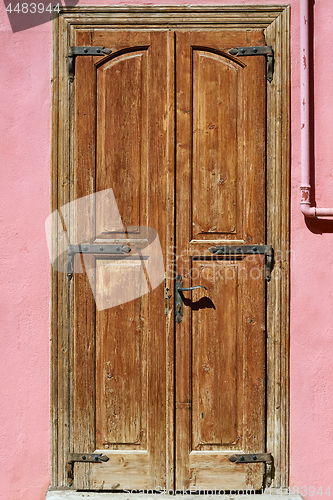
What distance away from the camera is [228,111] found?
2.55m

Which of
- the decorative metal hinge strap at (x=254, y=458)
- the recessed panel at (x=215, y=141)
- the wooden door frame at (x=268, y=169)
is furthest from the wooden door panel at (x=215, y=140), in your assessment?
the decorative metal hinge strap at (x=254, y=458)

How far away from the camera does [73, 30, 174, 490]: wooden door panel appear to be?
255 cm

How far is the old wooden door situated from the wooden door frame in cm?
6

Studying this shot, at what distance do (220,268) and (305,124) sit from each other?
3.33 feet

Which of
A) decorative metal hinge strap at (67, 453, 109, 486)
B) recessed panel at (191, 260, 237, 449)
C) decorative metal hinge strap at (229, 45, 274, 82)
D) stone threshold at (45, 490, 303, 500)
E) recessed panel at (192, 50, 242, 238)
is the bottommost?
stone threshold at (45, 490, 303, 500)

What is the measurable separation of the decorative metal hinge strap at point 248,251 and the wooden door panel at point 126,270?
0.33m

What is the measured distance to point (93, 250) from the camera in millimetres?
2570

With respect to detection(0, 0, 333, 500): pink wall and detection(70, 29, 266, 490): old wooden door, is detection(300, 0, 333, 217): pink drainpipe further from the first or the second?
detection(70, 29, 266, 490): old wooden door

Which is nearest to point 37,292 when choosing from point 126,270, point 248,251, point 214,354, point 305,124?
point 126,270

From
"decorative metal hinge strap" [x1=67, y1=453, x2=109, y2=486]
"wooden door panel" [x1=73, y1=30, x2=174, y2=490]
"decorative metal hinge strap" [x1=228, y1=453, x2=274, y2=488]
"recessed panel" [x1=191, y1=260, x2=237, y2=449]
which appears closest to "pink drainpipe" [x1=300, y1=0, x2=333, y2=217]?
"recessed panel" [x1=191, y1=260, x2=237, y2=449]

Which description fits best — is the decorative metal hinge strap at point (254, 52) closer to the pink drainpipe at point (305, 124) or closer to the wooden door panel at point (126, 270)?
the pink drainpipe at point (305, 124)

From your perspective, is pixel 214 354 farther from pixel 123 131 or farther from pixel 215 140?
pixel 123 131

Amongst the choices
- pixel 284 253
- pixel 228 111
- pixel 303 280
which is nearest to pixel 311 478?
pixel 303 280

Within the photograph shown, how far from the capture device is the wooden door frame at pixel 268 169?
2.54 m
